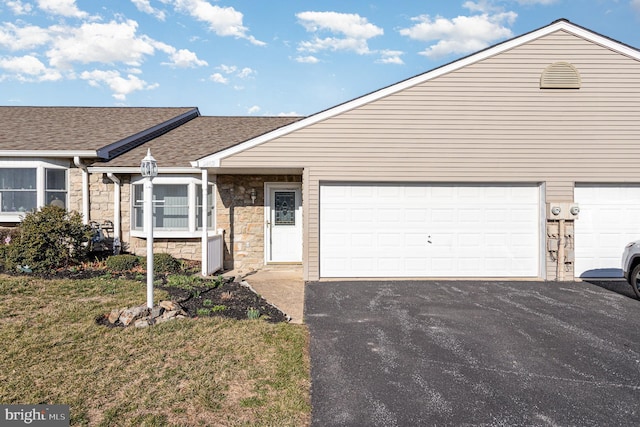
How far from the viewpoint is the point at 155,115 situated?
47.9 feet

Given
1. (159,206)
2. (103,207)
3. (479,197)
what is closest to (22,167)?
(103,207)

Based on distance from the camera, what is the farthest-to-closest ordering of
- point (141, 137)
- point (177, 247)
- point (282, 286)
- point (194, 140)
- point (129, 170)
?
point (141, 137) → point (194, 140) → point (177, 247) → point (129, 170) → point (282, 286)

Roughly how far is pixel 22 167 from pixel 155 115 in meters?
4.98

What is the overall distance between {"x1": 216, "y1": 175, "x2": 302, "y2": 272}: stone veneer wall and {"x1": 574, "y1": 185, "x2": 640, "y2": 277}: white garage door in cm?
748

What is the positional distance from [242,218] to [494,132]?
7078mm

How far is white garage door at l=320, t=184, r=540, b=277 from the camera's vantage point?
31.3 feet

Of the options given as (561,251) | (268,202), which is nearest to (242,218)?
(268,202)

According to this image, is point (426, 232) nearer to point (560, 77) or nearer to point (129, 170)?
point (560, 77)

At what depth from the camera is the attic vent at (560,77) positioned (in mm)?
9367

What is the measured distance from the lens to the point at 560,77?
9.38 meters

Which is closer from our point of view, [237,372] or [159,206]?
[237,372]

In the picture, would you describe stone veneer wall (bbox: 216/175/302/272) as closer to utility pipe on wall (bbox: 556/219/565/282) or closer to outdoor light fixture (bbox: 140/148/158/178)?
outdoor light fixture (bbox: 140/148/158/178)

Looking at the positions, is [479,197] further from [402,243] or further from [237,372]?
[237,372]

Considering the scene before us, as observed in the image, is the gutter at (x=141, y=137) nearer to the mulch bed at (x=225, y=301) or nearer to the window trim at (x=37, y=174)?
the window trim at (x=37, y=174)
